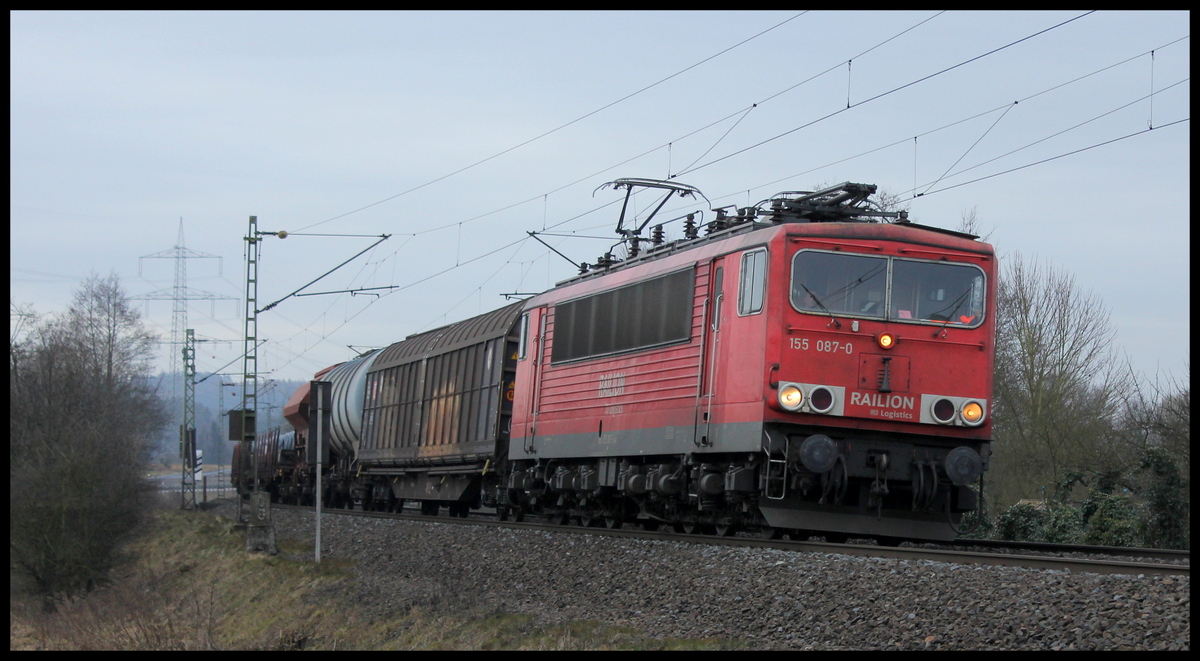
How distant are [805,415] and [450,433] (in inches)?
459

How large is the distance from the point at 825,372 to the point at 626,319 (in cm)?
368

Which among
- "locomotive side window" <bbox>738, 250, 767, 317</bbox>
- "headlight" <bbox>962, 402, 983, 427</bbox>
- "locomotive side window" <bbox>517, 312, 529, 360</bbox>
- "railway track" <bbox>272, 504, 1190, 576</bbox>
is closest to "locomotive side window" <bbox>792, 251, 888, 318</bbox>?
"locomotive side window" <bbox>738, 250, 767, 317</bbox>

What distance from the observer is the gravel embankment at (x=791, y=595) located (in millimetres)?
7414

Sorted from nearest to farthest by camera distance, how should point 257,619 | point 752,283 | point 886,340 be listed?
point 886,340 < point 752,283 < point 257,619

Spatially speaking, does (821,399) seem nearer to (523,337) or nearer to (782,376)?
(782,376)

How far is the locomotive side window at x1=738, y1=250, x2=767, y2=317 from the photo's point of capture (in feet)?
42.4

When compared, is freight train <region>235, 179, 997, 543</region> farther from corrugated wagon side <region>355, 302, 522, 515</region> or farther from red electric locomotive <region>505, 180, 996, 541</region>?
corrugated wagon side <region>355, 302, 522, 515</region>

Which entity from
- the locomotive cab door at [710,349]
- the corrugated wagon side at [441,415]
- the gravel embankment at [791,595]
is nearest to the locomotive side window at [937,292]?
the locomotive cab door at [710,349]

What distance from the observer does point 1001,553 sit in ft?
43.2

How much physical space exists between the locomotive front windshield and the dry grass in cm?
484

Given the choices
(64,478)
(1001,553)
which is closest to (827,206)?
(1001,553)

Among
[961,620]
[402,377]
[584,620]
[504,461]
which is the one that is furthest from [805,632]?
[402,377]

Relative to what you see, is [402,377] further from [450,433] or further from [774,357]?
[774,357]

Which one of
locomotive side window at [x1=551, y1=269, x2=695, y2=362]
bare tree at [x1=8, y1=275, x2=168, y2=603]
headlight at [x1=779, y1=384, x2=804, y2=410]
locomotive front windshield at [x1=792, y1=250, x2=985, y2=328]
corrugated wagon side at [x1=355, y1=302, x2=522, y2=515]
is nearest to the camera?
headlight at [x1=779, y1=384, x2=804, y2=410]
